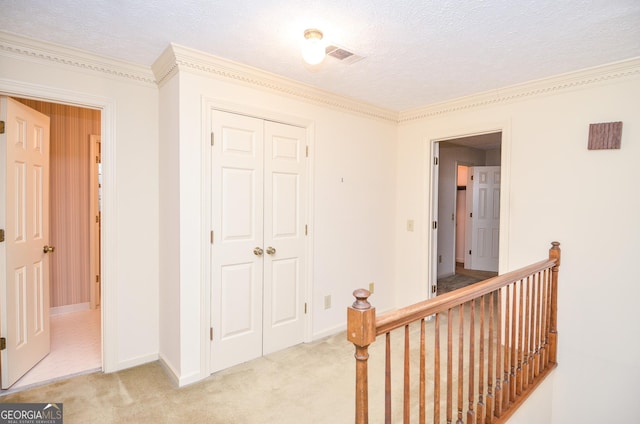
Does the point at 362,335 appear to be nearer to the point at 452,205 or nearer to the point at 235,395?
the point at 235,395

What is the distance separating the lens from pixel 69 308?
3.91 meters

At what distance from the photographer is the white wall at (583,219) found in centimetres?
255

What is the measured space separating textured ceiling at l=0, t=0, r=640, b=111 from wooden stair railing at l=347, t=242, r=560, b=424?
1.50 m

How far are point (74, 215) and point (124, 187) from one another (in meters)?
1.87

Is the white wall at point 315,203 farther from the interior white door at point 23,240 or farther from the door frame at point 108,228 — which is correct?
the interior white door at point 23,240

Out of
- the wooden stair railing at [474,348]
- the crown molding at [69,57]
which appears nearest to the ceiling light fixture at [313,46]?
the crown molding at [69,57]

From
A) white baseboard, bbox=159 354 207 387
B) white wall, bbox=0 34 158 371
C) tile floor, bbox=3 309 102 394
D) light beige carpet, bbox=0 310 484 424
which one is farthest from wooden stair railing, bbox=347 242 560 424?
tile floor, bbox=3 309 102 394

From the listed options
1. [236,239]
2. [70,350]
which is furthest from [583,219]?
[70,350]

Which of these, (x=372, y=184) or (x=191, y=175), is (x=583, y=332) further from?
(x=191, y=175)

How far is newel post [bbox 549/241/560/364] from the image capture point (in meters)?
2.73

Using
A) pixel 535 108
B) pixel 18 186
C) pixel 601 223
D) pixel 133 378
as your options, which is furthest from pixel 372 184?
pixel 18 186

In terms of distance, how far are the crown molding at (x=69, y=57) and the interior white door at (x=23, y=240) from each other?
0.35 metres

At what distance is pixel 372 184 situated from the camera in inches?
148

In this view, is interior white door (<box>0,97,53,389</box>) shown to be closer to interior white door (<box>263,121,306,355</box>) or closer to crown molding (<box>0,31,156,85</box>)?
crown molding (<box>0,31,156,85</box>)
